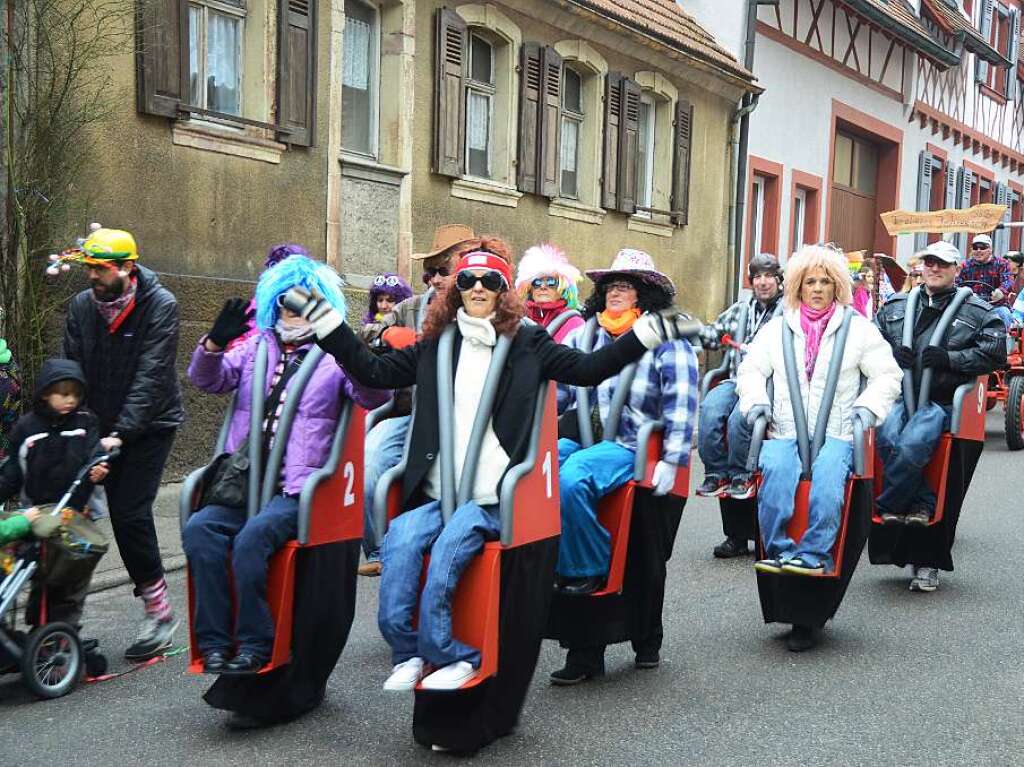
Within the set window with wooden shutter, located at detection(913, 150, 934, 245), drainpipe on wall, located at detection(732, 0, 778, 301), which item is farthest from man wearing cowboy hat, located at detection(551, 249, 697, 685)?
window with wooden shutter, located at detection(913, 150, 934, 245)

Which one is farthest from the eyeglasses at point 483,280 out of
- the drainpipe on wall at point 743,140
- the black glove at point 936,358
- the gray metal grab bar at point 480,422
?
the drainpipe on wall at point 743,140

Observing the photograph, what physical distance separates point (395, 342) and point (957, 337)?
320 cm

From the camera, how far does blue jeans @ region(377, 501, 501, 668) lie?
15.0 feet

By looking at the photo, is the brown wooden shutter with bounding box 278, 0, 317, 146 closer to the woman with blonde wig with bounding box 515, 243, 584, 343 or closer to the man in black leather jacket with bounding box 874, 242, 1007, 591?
the woman with blonde wig with bounding box 515, 243, 584, 343

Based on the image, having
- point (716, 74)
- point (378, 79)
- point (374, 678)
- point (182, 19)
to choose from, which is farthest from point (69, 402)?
point (716, 74)

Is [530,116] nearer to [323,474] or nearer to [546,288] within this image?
[546,288]

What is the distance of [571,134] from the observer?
58.7ft

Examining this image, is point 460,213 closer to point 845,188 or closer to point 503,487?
point 503,487

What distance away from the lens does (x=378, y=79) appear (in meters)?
14.2

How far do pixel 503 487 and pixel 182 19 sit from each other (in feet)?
25.7

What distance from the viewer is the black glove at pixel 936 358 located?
25.6 ft

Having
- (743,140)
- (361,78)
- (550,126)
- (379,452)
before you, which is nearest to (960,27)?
(743,140)

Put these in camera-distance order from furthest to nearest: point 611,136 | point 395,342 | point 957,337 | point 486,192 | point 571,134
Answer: point 611,136
point 571,134
point 486,192
point 957,337
point 395,342

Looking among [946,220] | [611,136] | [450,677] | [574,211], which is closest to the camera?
[450,677]
